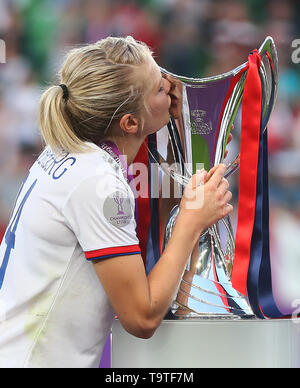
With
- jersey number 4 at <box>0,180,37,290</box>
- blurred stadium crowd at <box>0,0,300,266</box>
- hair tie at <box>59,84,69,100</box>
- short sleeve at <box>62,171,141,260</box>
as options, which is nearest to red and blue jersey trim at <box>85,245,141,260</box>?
short sleeve at <box>62,171,141,260</box>

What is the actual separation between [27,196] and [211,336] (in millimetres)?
384

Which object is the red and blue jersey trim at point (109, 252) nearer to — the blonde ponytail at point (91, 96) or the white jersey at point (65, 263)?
the white jersey at point (65, 263)

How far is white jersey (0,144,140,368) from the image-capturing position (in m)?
0.85

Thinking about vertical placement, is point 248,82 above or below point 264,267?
above

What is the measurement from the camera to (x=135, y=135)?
3.20 feet

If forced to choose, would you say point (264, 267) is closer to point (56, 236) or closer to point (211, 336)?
point (211, 336)

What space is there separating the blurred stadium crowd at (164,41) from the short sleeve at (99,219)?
1.90m

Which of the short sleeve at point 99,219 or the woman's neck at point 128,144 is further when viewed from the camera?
the woman's neck at point 128,144

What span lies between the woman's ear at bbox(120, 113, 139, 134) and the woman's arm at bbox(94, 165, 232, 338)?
5.1 inches

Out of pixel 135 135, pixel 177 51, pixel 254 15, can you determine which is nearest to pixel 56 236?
pixel 135 135

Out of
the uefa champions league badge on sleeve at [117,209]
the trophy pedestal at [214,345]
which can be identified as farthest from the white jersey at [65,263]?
the trophy pedestal at [214,345]

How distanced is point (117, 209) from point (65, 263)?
12 cm

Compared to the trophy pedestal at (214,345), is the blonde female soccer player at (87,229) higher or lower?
higher

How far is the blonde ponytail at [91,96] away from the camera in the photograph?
2.98 ft
